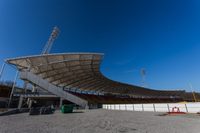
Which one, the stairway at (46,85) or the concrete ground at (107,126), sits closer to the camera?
the concrete ground at (107,126)

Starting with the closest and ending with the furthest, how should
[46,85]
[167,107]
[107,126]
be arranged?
[107,126]
[167,107]
[46,85]

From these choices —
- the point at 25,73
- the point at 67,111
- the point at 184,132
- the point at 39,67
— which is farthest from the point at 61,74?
the point at 184,132

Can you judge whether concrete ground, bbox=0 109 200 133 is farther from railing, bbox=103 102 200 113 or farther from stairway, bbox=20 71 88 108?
stairway, bbox=20 71 88 108

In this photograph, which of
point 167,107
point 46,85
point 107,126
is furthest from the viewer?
point 46,85

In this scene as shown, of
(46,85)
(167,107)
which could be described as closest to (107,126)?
(167,107)

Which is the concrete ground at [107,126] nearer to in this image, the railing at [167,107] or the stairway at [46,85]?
the railing at [167,107]

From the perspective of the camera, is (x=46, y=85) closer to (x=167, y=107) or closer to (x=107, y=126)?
(x=107, y=126)

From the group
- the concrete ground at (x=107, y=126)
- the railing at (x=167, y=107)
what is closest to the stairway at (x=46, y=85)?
the railing at (x=167, y=107)

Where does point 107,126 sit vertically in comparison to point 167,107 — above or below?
below

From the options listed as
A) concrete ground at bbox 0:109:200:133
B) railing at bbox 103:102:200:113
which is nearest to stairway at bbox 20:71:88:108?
railing at bbox 103:102:200:113

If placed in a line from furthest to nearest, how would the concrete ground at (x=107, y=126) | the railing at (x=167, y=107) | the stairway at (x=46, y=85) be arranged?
the stairway at (x=46, y=85) → the railing at (x=167, y=107) → the concrete ground at (x=107, y=126)

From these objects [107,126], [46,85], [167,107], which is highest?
[46,85]

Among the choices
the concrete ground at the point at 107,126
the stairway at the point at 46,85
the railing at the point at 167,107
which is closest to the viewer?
the concrete ground at the point at 107,126

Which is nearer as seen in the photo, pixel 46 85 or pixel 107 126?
pixel 107 126
